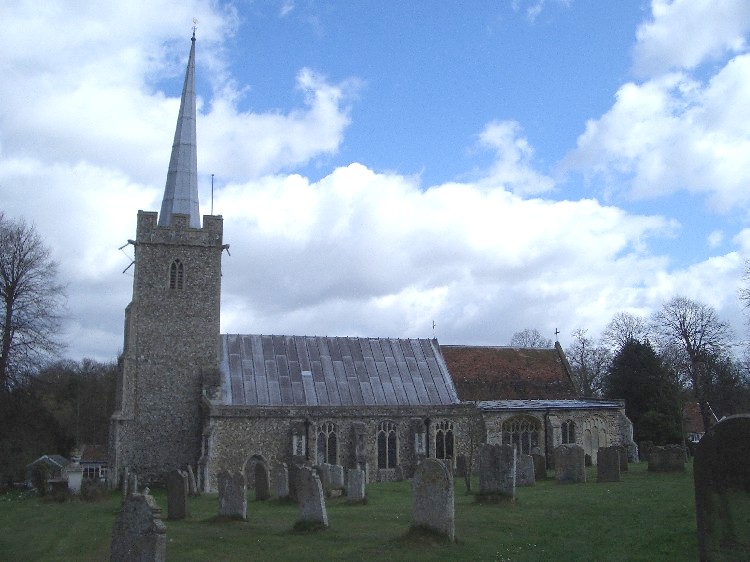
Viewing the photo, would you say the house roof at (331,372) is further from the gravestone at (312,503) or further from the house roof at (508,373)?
the gravestone at (312,503)

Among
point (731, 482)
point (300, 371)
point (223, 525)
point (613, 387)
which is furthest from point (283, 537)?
point (613, 387)

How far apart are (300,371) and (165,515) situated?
11739 mm

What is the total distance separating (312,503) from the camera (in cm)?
1235

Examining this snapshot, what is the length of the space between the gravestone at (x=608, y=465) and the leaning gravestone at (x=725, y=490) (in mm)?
13273

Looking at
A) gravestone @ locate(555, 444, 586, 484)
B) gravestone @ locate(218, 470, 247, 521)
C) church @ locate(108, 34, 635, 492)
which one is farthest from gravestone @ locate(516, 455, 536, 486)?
gravestone @ locate(218, 470, 247, 521)

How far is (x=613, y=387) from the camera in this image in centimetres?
3522

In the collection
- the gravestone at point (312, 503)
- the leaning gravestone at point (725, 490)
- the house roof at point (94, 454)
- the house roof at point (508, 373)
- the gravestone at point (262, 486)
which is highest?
the house roof at point (508, 373)

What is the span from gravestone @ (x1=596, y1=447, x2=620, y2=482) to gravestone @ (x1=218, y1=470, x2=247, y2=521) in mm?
9990

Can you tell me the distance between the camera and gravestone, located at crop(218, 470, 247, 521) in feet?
44.6

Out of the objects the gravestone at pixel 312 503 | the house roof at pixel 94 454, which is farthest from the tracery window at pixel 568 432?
the house roof at pixel 94 454

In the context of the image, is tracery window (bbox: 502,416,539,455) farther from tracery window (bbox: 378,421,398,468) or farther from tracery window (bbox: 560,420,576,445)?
tracery window (bbox: 378,421,398,468)

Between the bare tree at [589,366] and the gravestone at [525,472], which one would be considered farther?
the bare tree at [589,366]

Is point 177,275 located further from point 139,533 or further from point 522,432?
point 139,533

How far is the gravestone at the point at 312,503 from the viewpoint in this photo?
12.3 metres
